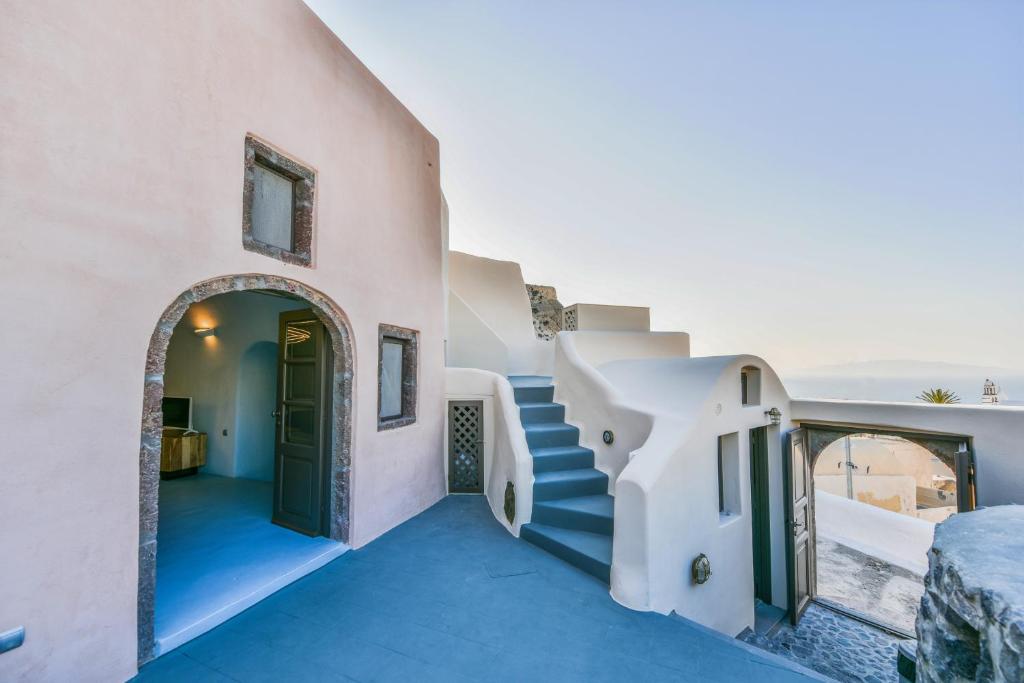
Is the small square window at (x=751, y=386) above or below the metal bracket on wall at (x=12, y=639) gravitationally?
above

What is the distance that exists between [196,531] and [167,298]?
3.01 meters

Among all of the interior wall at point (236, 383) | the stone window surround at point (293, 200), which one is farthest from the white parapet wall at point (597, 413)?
the interior wall at point (236, 383)

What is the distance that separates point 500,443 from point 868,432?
5479 millimetres

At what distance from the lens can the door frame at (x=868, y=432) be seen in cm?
441

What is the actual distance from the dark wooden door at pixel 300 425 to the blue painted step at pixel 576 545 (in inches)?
87.1

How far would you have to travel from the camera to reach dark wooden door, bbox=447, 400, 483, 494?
17.8 feet

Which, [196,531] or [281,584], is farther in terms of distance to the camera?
[196,531]

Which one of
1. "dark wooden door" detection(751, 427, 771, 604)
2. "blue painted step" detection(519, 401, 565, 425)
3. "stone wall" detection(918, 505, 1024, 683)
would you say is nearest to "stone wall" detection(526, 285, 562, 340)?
"blue painted step" detection(519, 401, 565, 425)

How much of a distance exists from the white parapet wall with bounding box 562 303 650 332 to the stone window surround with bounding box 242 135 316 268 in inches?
259

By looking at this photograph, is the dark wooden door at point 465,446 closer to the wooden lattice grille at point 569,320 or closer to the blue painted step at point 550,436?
the blue painted step at point 550,436

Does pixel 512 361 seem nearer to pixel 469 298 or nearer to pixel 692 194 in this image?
pixel 469 298

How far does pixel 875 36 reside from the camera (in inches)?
206

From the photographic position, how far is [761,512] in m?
5.85

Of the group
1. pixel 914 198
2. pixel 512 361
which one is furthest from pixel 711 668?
pixel 914 198
